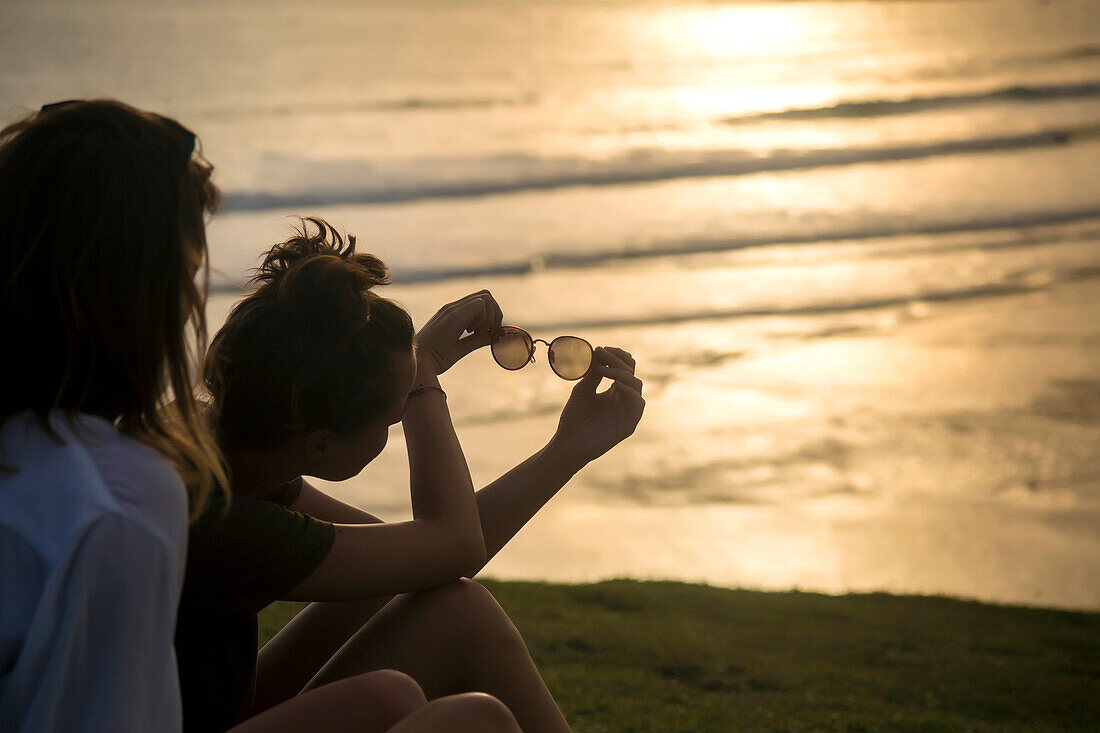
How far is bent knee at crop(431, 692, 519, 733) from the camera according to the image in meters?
1.71

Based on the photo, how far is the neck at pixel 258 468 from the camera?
201cm

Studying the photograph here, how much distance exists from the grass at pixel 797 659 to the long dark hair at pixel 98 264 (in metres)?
2.57

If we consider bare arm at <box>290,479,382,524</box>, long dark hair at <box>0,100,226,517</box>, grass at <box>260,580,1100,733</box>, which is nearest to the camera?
long dark hair at <box>0,100,226,517</box>

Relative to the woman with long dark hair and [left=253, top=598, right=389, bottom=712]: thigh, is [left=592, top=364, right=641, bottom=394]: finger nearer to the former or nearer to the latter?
[left=253, top=598, right=389, bottom=712]: thigh

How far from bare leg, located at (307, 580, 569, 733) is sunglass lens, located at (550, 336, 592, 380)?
0.65m

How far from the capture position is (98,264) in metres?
1.41

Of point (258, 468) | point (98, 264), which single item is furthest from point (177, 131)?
point (258, 468)

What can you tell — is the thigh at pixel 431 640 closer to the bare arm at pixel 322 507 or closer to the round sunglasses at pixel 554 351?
the bare arm at pixel 322 507

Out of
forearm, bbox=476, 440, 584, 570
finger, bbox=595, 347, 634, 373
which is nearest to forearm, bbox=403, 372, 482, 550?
forearm, bbox=476, 440, 584, 570

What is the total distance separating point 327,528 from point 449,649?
0.45 meters

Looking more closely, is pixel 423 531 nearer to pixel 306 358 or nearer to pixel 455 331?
pixel 306 358

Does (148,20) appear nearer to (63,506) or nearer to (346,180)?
(346,180)

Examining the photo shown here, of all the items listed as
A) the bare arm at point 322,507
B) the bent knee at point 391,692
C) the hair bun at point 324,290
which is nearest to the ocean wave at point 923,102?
the bare arm at point 322,507

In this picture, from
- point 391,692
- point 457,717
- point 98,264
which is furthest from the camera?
point 391,692
